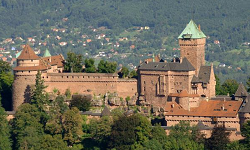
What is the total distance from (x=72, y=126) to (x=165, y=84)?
40.4 ft

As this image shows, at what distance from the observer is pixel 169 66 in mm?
103250

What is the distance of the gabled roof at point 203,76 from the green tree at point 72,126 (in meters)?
14.2

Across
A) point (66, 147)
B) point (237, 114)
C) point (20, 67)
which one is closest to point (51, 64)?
point (20, 67)

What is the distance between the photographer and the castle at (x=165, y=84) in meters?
99.5

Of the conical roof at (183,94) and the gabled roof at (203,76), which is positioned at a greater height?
the gabled roof at (203,76)

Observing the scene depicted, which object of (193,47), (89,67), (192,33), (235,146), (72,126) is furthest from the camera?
(89,67)

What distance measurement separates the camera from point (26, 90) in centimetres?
10412

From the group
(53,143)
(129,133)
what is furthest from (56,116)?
(129,133)

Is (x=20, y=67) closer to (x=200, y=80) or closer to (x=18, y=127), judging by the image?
(x=18, y=127)

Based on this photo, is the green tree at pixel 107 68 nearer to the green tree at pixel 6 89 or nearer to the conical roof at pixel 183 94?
the green tree at pixel 6 89

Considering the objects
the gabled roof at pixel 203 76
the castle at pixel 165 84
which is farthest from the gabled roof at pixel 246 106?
the gabled roof at pixel 203 76

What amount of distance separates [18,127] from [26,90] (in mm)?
5691

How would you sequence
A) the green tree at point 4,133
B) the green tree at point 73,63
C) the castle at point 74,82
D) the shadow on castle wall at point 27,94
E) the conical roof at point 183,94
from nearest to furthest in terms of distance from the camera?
the green tree at point 4,133 → the conical roof at point 183,94 → the shadow on castle wall at point 27,94 → the castle at point 74,82 → the green tree at point 73,63

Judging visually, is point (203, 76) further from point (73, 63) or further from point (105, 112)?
point (73, 63)
